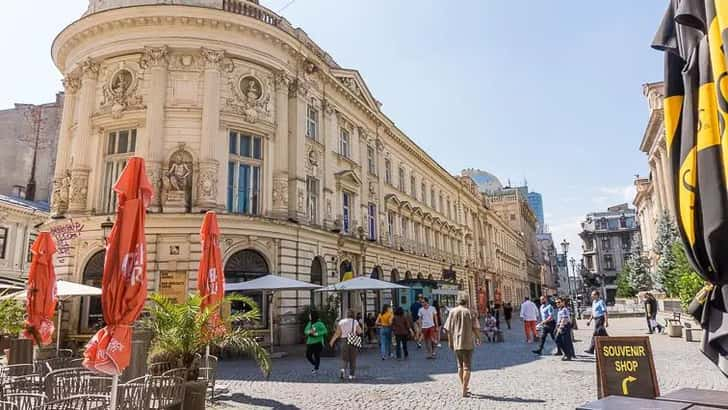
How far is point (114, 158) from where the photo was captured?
20.6 meters

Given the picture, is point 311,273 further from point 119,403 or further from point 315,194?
point 119,403

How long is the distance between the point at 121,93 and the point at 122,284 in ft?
58.2

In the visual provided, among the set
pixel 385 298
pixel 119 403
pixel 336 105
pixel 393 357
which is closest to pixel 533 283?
pixel 385 298

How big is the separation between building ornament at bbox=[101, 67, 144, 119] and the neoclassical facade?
6cm

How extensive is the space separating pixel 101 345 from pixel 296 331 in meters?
15.9

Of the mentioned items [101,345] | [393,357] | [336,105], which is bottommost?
[393,357]

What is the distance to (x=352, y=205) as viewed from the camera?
1158 inches

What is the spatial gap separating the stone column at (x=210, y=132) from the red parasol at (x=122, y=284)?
1337cm

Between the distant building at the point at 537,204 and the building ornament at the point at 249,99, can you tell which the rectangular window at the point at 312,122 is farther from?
the distant building at the point at 537,204

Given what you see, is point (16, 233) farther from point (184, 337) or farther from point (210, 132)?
point (184, 337)

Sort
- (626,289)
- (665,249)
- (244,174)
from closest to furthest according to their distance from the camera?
(244,174)
(665,249)
(626,289)

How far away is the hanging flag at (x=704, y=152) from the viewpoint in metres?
2.05

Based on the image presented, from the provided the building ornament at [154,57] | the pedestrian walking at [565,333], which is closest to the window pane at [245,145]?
the building ornament at [154,57]

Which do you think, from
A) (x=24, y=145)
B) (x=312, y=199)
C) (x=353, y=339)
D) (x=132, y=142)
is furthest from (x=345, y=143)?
(x=24, y=145)
